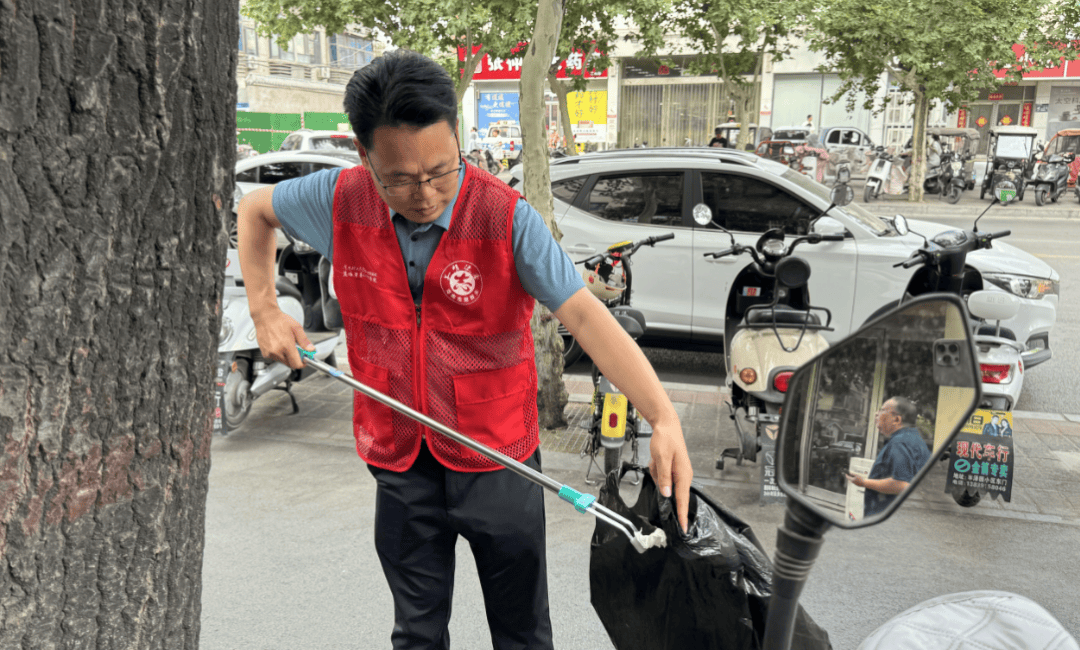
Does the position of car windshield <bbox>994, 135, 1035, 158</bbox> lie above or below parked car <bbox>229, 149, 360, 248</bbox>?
above

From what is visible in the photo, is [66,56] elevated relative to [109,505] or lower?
elevated

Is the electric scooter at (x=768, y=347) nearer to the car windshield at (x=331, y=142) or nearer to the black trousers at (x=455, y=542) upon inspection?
the black trousers at (x=455, y=542)

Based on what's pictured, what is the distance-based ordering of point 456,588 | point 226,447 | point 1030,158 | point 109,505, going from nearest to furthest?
1. point 109,505
2. point 456,588
3. point 226,447
4. point 1030,158

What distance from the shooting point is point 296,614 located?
335 cm

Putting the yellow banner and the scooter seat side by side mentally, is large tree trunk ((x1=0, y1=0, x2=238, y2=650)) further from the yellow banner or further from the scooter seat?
the yellow banner

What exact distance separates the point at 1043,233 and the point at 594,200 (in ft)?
38.6

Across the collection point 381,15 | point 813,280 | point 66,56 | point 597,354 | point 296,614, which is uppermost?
point 381,15

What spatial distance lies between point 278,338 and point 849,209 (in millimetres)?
5538

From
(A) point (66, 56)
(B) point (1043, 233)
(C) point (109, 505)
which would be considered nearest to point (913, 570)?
(C) point (109, 505)

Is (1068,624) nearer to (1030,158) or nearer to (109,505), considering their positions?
(109,505)

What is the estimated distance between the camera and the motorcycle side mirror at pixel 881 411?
0.90 m

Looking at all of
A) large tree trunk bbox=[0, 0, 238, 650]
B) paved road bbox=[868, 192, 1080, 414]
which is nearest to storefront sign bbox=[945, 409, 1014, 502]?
paved road bbox=[868, 192, 1080, 414]

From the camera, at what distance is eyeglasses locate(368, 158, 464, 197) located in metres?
1.82

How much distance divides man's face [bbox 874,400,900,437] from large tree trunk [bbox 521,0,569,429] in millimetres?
4091
